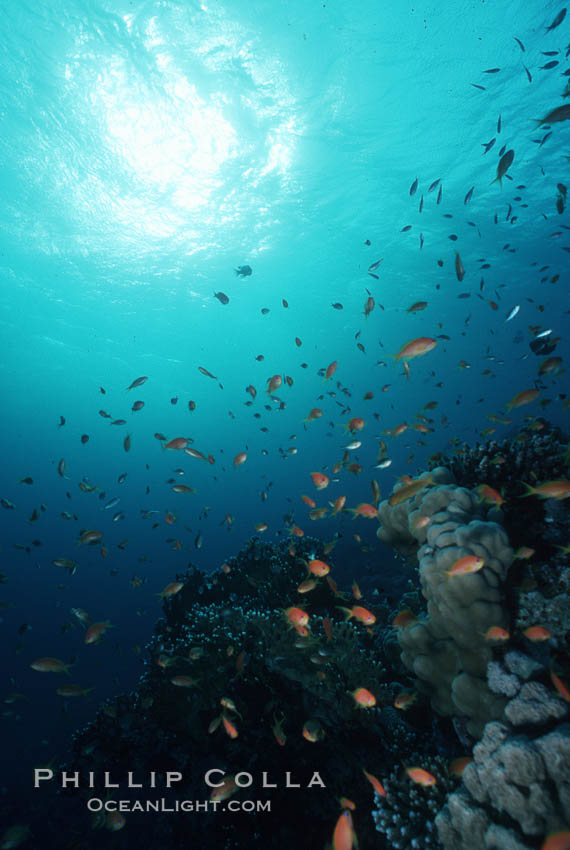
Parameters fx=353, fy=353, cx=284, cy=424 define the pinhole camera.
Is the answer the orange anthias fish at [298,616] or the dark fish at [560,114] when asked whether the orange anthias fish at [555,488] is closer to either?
the orange anthias fish at [298,616]

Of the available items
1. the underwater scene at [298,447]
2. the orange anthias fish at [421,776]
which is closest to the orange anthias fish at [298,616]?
the underwater scene at [298,447]

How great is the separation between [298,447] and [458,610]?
15.1m

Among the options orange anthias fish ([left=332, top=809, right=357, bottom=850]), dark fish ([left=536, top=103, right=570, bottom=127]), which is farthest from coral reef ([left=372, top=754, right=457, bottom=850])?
dark fish ([left=536, top=103, right=570, bottom=127])

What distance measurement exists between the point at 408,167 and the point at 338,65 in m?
6.94

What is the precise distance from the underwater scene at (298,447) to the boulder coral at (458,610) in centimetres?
4

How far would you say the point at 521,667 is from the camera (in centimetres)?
370

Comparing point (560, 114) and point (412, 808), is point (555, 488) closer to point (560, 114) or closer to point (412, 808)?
point (412, 808)

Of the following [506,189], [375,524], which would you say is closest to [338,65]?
[506,189]

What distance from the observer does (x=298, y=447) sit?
1917 centimetres

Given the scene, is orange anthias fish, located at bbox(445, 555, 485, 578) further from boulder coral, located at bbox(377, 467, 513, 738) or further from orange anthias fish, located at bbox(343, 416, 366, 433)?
orange anthias fish, located at bbox(343, 416, 366, 433)

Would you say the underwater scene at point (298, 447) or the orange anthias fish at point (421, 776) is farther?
the underwater scene at point (298, 447)

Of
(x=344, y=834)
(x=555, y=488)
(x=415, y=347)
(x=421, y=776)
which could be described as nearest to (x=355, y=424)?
(x=415, y=347)

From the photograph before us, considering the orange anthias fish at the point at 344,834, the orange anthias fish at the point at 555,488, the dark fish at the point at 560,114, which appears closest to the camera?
the orange anthias fish at the point at 344,834

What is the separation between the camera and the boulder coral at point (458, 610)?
4047 mm
